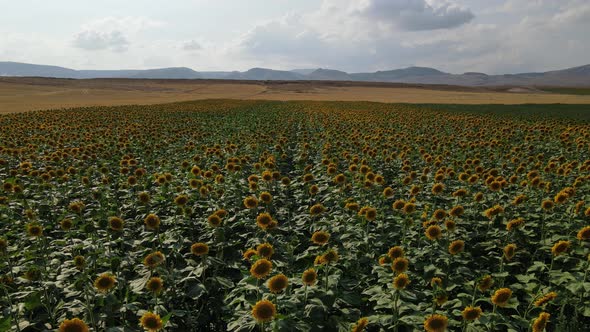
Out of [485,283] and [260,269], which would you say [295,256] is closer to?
[260,269]

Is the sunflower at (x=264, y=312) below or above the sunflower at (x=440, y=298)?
above

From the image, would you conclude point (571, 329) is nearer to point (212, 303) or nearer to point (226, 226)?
point (212, 303)

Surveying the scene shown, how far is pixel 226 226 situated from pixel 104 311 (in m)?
2.59

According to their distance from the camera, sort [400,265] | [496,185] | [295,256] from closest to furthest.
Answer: [400,265]
[295,256]
[496,185]

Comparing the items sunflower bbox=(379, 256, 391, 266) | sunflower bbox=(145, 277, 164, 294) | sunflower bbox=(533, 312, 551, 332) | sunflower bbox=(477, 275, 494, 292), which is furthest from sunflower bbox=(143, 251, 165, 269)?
sunflower bbox=(533, 312, 551, 332)

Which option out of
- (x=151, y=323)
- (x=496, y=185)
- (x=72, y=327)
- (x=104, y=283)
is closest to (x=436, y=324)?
(x=151, y=323)

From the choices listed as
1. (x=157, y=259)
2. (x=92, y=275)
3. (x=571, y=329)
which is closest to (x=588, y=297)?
(x=571, y=329)

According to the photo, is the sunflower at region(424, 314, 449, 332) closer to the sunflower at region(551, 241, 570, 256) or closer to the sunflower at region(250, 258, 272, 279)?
the sunflower at region(250, 258, 272, 279)

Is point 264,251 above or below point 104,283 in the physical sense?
above

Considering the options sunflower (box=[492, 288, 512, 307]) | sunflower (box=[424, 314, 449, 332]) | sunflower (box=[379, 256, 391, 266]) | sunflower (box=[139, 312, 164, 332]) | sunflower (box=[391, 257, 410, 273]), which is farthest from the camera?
sunflower (box=[379, 256, 391, 266])

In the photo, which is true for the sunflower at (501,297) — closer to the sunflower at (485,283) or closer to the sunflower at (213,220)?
the sunflower at (485,283)

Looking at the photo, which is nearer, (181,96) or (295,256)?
(295,256)

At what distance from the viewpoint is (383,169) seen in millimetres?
10461

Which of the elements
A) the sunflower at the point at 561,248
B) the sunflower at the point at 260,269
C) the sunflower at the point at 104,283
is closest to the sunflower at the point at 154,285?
the sunflower at the point at 104,283
